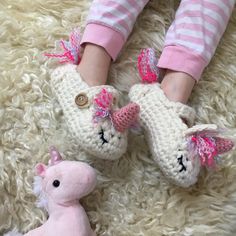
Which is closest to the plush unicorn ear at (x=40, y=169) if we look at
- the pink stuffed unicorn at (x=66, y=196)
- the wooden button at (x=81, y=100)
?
the pink stuffed unicorn at (x=66, y=196)

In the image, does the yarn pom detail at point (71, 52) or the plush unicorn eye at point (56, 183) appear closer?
the plush unicorn eye at point (56, 183)

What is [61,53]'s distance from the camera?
2.90 ft

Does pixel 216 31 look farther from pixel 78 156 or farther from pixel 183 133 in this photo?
pixel 78 156

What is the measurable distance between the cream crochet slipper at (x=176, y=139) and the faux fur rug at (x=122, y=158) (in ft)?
0.15

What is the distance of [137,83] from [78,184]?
0.22 metres

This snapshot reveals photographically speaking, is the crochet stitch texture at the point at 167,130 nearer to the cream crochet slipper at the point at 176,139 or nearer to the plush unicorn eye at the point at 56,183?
the cream crochet slipper at the point at 176,139

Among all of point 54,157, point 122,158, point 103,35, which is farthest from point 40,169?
point 103,35

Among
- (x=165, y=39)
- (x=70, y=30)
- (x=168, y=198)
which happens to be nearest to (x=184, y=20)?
(x=165, y=39)

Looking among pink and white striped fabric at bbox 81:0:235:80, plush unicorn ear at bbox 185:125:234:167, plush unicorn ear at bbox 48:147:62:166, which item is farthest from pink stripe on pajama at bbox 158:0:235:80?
plush unicorn ear at bbox 48:147:62:166

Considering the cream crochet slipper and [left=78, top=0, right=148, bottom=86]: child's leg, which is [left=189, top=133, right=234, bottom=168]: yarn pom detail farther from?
[left=78, top=0, right=148, bottom=86]: child's leg

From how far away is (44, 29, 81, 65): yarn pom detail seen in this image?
86 cm

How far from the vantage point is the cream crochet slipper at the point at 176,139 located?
773mm

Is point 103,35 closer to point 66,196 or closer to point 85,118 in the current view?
point 85,118

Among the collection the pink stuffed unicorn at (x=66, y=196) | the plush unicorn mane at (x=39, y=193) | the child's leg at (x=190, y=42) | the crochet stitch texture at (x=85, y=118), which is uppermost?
the child's leg at (x=190, y=42)
